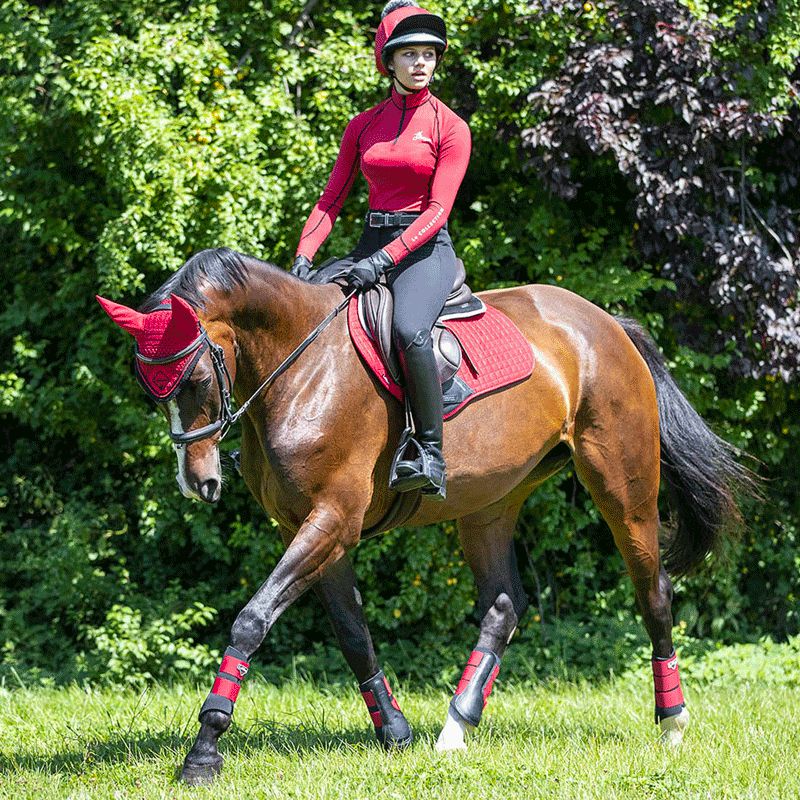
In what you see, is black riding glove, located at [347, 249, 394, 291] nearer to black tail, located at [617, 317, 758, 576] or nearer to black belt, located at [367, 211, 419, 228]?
black belt, located at [367, 211, 419, 228]

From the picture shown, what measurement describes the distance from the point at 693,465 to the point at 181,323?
3.36 metres

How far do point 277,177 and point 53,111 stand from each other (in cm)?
180

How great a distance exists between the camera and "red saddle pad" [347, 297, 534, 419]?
525 centimetres

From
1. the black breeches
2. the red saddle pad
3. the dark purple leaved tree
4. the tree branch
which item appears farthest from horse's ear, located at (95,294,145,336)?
the tree branch

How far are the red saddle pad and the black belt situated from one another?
0.40 metres

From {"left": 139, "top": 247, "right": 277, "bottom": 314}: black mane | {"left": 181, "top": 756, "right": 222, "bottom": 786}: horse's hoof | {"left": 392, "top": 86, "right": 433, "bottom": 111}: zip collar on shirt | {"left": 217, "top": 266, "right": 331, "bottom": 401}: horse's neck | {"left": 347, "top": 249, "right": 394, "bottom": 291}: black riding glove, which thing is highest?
{"left": 392, "top": 86, "right": 433, "bottom": 111}: zip collar on shirt

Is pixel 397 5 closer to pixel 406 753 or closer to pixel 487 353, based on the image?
pixel 487 353

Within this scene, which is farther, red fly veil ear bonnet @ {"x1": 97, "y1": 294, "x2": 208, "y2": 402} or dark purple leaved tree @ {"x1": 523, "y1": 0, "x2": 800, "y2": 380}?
dark purple leaved tree @ {"x1": 523, "y1": 0, "x2": 800, "y2": 380}

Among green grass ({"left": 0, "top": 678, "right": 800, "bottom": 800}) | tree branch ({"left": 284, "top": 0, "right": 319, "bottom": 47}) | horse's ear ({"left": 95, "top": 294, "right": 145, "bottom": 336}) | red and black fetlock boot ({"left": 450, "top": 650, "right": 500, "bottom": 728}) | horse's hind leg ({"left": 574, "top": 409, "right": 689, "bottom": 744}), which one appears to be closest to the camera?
horse's ear ({"left": 95, "top": 294, "right": 145, "bottom": 336})

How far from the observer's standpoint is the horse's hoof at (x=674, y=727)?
5695mm

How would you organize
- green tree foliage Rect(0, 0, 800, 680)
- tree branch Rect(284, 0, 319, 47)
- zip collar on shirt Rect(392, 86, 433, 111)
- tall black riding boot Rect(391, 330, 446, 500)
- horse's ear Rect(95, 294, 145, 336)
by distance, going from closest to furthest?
A: horse's ear Rect(95, 294, 145, 336)
tall black riding boot Rect(391, 330, 446, 500)
zip collar on shirt Rect(392, 86, 433, 111)
green tree foliage Rect(0, 0, 800, 680)
tree branch Rect(284, 0, 319, 47)

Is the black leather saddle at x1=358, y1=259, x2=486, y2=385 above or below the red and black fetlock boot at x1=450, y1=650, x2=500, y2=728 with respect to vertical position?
above

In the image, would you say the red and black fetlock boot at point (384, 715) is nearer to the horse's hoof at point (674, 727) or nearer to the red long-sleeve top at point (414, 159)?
the horse's hoof at point (674, 727)

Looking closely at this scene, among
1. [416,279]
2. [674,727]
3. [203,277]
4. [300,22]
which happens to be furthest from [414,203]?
[300,22]
